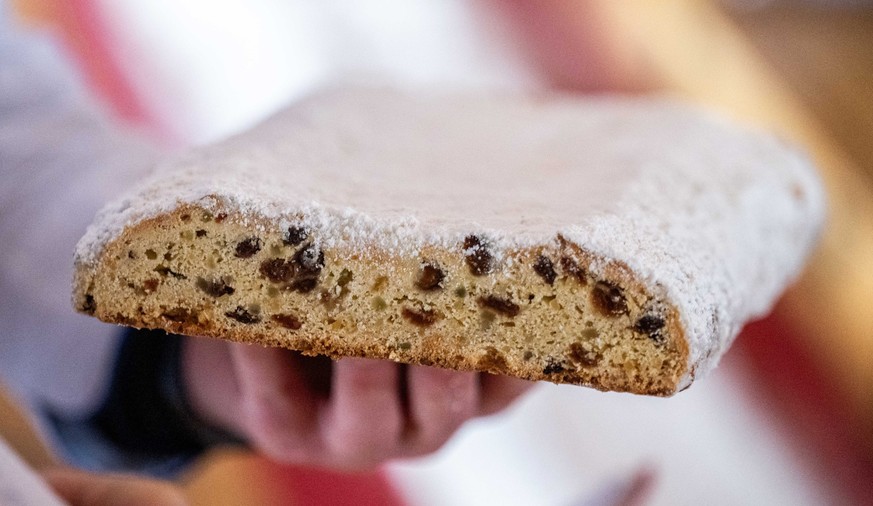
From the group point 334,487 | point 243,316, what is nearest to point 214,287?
point 243,316

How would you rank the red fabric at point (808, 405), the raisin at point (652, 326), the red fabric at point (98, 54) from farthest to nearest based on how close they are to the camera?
the red fabric at point (808, 405)
the red fabric at point (98, 54)
the raisin at point (652, 326)

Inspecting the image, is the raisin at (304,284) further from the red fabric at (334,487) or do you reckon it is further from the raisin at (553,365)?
the red fabric at (334,487)

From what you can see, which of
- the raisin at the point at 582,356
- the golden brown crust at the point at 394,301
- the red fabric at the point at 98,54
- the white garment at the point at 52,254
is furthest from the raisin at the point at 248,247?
the red fabric at the point at 98,54

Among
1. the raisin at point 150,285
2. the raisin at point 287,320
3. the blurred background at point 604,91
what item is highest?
the raisin at point 150,285

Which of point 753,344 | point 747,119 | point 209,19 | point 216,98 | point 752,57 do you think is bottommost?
point 753,344

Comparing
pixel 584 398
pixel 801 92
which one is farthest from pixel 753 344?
pixel 801 92

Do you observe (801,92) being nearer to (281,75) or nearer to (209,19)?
(281,75)

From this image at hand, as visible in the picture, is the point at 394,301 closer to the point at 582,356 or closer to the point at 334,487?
the point at 582,356
